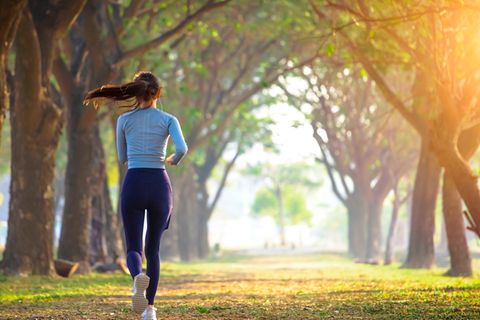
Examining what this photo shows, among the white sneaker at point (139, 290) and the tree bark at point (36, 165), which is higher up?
the tree bark at point (36, 165)

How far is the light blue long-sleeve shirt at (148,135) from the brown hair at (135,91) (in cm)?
12

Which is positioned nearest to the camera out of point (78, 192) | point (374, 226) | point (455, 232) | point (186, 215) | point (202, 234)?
point (78, 192)

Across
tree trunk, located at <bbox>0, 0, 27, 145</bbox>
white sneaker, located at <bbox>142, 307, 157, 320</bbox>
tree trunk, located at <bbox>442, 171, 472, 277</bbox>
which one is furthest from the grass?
tree trunk, located at <bbox>442, 171, 472, 277</bbox>

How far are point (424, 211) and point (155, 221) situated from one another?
1772cm

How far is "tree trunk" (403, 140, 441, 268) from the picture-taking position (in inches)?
952

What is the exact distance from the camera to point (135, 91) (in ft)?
26.9

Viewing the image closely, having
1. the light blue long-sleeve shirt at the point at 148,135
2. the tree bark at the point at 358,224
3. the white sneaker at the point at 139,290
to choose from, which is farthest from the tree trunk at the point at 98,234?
the tree bark at the point at 358,224

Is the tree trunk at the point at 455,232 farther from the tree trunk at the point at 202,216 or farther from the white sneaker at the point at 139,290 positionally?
the tree trunk at the point at 202,216

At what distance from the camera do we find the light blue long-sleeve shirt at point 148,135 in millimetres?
8086

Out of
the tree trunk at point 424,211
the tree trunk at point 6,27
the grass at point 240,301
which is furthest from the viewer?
the tree trunk at point 424,211

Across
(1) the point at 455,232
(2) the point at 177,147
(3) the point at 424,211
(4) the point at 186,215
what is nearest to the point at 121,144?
(2) the point at 177,147

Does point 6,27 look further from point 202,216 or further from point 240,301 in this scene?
point 202,216

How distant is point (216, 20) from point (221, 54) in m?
7.94

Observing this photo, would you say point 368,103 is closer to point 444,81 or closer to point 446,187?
point 446,187
